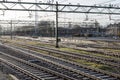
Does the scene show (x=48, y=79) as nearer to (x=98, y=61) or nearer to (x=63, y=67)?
(x=63, y=67)

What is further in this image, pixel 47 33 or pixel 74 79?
pixel 47 33

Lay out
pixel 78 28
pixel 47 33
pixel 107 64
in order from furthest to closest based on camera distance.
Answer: pixel 78 28, pixel 47 33, pixel 107 64

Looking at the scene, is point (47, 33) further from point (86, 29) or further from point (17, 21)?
point (17, 21)

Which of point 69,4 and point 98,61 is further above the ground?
point 69,4

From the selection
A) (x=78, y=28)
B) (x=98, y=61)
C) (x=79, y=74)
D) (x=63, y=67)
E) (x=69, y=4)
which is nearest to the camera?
(x=79, y=74)

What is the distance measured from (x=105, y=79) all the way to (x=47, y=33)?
85845 mm

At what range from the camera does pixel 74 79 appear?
14102mm

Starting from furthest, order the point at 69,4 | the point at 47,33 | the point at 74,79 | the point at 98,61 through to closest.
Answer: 1. the point at 47,33
2. the point at 69,4
3. the point at 98,61
4. the point at 74,79

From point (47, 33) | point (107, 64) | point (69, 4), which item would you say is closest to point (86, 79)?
point (107, 64)

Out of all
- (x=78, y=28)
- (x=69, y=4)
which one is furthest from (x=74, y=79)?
(x=78, y=28)

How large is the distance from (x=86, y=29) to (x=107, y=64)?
279ft

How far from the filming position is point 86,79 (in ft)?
48.4

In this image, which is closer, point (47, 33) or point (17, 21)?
point (17, 21)

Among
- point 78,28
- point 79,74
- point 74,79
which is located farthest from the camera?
point 78,28
